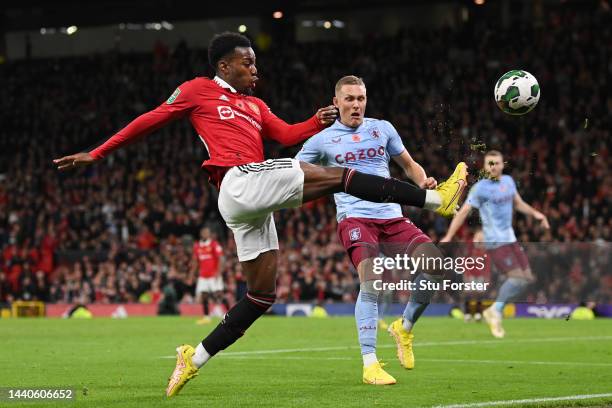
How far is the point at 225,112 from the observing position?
8156 millimetres

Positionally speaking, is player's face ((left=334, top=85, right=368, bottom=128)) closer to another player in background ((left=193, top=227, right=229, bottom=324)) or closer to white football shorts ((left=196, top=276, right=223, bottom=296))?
another player in background ((left=193, top=227, right=229, bottom=324))

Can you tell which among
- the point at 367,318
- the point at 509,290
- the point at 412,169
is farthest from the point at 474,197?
the point at 367,318

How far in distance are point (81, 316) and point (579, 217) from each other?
12.3 metres

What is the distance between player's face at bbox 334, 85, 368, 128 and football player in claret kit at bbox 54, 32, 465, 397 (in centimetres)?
115

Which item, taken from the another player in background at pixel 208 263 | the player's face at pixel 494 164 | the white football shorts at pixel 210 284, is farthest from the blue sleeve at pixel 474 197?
the white football shorts at pixel 210 284

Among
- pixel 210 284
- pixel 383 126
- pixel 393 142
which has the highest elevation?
pixel 383 126

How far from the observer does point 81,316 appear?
27.2 meters

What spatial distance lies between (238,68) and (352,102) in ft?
5.13

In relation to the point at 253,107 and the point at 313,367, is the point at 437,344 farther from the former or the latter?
the point at 253,107

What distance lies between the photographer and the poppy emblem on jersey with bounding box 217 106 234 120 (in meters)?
8.14

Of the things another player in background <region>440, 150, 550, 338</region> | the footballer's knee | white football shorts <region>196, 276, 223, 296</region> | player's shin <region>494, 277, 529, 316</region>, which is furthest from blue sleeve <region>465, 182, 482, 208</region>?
white football shorts <region>196, 276, 223, 296</region>

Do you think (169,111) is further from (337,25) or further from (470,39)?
(337,25)

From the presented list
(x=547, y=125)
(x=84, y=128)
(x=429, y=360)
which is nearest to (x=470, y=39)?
(x=547, y=125)

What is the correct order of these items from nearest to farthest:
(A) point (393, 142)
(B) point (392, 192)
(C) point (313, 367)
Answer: (B) point (392, 192), (A) point (393, 142), (C) point (313, 367)
